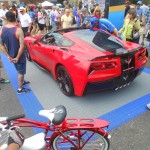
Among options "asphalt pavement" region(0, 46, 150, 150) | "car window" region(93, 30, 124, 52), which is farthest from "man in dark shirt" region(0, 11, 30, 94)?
"car window" region(93, 30, 124, 52)

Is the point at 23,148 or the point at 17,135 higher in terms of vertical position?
the point at 17,135

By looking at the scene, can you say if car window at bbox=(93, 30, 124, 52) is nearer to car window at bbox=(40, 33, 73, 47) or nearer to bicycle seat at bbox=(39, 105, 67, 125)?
car window at bbox=(40, 33, 73, 47)

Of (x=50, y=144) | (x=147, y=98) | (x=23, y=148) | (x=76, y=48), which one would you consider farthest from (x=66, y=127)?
(x=147, y=98)

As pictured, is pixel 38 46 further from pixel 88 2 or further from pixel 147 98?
pixel 88 2

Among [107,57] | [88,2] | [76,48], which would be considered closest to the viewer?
[107,57]

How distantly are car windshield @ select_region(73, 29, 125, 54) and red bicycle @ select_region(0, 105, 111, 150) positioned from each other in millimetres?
1796

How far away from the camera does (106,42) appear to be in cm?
436

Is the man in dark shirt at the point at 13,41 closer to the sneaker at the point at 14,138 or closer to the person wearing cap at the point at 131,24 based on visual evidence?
the sneaker at the point at 14,138

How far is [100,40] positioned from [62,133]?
251 centimetres

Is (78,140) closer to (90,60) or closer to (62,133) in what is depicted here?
(62,133)

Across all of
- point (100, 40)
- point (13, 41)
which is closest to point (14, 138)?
point (13, 41)

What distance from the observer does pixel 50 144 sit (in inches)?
102

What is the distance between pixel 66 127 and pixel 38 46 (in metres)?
3.29

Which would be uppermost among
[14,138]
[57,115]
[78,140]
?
[57,115]
